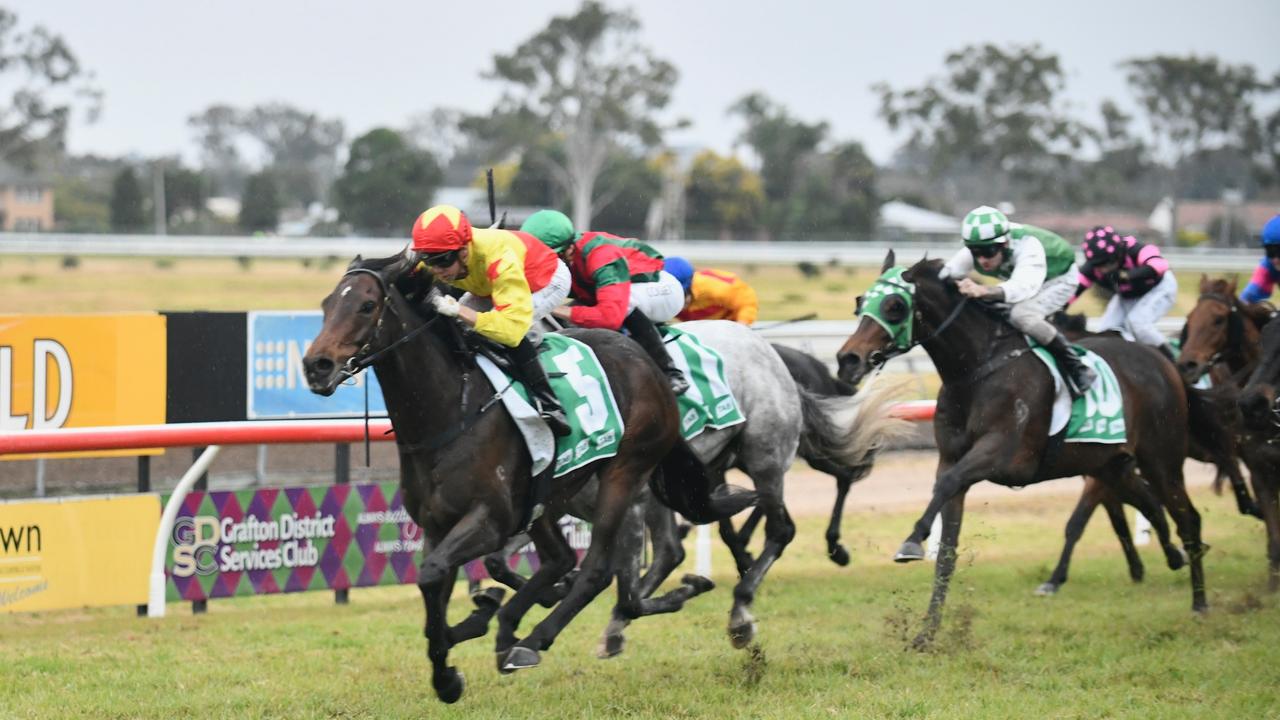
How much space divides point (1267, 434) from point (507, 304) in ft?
15.5

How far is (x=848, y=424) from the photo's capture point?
301 inches

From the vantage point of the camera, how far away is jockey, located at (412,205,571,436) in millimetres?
5223

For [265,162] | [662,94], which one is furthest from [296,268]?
[265,162]

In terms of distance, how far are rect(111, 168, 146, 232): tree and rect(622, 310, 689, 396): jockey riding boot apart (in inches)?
1354

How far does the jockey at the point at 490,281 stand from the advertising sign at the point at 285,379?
2.95 meters

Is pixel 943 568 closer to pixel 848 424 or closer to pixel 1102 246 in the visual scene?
pixel 848 424

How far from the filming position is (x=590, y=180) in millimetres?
41938

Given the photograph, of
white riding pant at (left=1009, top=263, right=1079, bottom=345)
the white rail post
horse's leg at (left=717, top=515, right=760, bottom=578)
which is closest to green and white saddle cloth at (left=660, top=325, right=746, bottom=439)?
horse's leg at (left=717, top=515, right=760, bottom=578)

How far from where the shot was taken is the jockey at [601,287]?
648cm

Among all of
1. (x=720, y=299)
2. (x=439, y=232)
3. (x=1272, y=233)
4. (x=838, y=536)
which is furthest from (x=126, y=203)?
(x=439, y=232)

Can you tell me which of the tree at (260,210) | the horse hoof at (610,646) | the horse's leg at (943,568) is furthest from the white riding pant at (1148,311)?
the tree at (260,210)

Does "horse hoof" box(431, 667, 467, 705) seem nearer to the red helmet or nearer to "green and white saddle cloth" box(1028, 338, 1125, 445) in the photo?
the red helmet

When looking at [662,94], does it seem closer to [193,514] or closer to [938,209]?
[938,209]

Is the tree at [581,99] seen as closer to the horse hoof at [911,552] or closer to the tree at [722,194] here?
the tree at [722,194]
